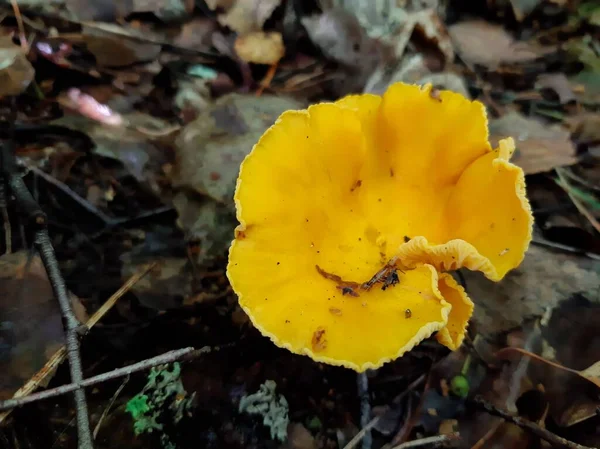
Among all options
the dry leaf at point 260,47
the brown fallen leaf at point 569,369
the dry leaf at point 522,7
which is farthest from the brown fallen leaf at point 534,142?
the dry leaf at point 260,47

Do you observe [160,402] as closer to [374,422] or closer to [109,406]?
[109,406]

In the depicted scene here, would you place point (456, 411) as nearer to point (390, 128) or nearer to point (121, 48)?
point (390, 128)

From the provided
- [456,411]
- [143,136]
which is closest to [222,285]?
[143,136]

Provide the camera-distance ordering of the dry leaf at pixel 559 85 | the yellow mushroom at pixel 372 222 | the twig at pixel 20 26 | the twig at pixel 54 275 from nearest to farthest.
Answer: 1. the twig at pixel 54 275
2. the yellow mushroom at pixel 372 222
3. the twig at pixel 20 26
4. the dry leaf at pixel 559 85

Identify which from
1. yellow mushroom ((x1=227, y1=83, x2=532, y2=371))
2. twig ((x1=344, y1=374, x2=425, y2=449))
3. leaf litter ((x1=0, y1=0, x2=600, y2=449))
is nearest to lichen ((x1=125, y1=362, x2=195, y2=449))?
leaf litter ((x1=0, y1=0, x2=600, y2=449))

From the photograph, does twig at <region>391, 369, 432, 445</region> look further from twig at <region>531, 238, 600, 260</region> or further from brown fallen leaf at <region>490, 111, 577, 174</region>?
brown fallen leaf at <region>490, 111, 577, 174</region>

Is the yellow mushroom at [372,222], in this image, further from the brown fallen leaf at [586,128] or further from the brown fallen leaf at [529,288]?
the brown fallen leaf at [586,128]
